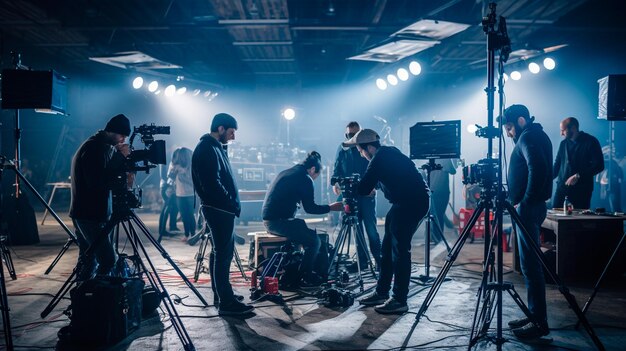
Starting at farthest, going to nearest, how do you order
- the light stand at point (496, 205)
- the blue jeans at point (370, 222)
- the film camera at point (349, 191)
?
the blue jeans at point (370, 222) → the film camera at point (349, 191) → the light stand at point (496, 205)

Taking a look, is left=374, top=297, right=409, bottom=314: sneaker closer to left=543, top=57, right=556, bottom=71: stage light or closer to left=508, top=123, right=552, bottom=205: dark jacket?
left=508, top=123, right=552, bottom=205: dark jacket

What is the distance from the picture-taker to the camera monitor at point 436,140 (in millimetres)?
5719

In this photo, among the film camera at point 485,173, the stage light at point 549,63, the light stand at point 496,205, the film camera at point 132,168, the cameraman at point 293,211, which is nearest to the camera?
the light stand at point 496,205

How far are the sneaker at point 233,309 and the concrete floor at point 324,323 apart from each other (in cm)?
8

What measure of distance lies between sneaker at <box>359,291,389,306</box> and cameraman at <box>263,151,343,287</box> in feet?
3.16

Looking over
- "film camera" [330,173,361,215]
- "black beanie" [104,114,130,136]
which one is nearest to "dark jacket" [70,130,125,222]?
"black beanie" [104,114,130,136]

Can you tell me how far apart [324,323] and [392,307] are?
76 centimetres

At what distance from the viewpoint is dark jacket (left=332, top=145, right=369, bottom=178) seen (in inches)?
263

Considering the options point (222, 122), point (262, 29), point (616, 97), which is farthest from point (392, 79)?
point (222, 122)

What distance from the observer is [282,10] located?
938 centimetres

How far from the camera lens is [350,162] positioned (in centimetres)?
671

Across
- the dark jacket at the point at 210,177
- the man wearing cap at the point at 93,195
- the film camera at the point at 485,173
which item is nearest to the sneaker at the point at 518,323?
the film camera at the point at 485,173

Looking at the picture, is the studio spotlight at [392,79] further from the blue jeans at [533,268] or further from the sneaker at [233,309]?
the sneaker at [233,309]

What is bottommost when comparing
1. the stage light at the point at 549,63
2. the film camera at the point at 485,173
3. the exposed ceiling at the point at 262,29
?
the film camera at the point at 485,173
